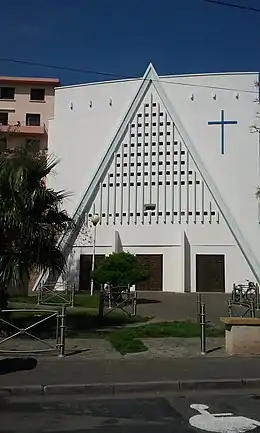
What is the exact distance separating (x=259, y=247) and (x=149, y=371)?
2698 centimetres

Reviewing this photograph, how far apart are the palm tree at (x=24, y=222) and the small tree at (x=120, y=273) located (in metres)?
11.1

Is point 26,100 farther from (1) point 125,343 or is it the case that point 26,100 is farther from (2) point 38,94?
Answer: (1) point 125,343

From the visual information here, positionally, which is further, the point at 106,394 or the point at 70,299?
the point at 70,299

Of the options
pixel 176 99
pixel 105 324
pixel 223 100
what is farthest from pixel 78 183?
pixel 105 324

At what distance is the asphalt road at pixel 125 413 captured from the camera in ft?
21.1

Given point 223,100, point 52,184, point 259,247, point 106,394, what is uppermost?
point 223,100

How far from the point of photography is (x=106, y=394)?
8.70m

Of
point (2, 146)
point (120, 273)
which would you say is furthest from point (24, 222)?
point (120, 273)

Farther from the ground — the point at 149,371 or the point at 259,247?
the point at 259,247

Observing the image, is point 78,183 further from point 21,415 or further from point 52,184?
point 21,415

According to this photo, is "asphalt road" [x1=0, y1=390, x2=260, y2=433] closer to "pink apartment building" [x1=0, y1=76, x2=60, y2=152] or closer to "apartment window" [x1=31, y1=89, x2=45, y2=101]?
"pink apartment building" [x1=0, y1=76, x2=60, y2=152]

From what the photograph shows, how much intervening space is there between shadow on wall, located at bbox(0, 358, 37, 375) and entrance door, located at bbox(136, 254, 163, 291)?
25880mm

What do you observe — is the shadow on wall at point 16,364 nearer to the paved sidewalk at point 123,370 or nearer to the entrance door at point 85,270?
the paved sidewalk at point 123,370

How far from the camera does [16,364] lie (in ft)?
34.5
